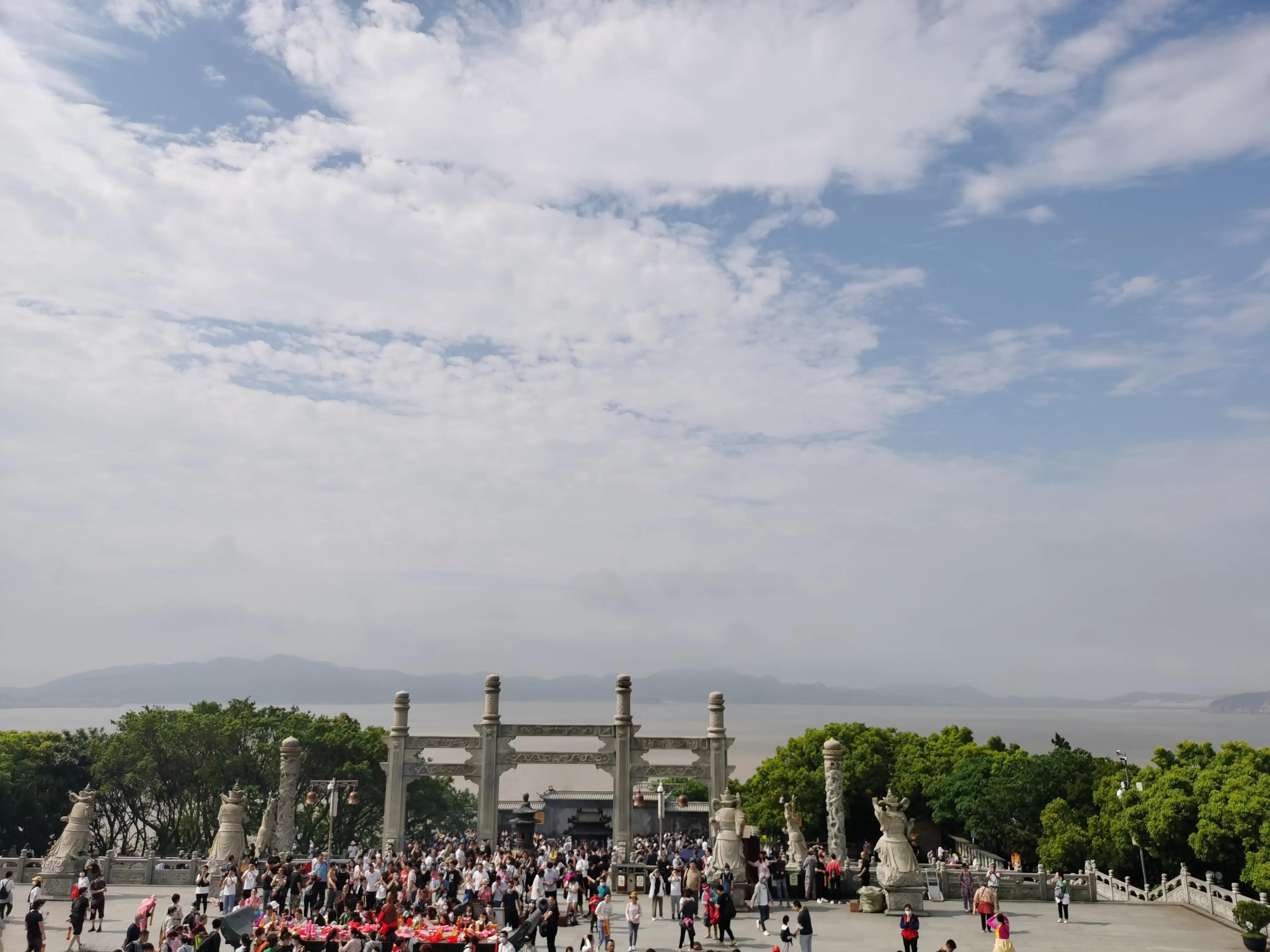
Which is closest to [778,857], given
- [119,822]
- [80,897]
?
[80,897]

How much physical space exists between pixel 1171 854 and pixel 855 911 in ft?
55.1

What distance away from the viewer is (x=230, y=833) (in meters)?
27.8

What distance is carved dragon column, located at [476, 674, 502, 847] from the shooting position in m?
33.6

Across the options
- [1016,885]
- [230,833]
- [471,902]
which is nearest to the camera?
[471,902]

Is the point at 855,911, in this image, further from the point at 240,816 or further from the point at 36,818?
the point at 36,818

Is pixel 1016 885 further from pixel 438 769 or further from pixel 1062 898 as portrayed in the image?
pixel 438 769

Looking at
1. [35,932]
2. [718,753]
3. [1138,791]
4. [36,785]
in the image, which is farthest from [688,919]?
[36,785]

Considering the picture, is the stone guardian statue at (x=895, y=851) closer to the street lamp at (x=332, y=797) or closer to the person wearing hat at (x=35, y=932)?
the street lamp at (x=332, y=797)

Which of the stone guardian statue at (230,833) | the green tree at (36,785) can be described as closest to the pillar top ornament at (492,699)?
the stone guardian statue at (230,833)

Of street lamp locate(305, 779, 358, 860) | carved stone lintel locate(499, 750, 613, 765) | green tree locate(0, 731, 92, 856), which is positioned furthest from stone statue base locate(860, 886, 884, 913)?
green tree locate(0, 731, 92, 856)

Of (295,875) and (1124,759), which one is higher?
(1124,759)

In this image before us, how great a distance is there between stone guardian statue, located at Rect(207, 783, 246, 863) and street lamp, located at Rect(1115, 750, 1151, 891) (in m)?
30.0

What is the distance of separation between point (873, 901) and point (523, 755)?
46.5 feet

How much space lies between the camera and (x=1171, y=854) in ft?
113
